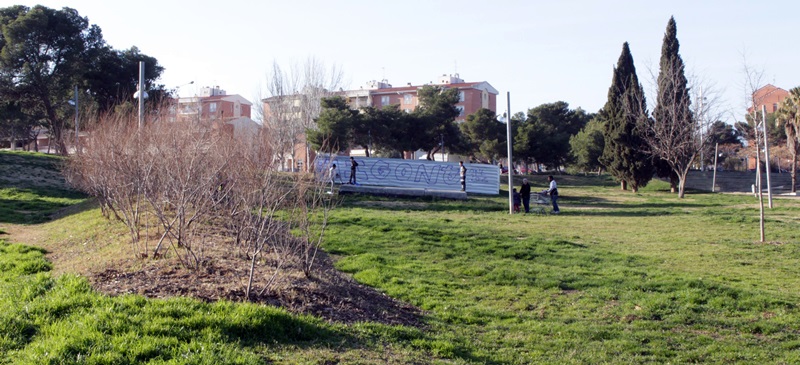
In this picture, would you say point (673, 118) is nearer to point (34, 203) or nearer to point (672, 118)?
point (672, 118)

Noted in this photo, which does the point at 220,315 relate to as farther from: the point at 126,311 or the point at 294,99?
the point at 294,99

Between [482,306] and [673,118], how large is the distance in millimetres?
33573

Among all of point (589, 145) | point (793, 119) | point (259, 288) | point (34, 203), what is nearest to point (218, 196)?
point (259, 288)

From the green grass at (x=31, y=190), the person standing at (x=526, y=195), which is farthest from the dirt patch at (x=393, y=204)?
the green grass at (x=31, y=190)

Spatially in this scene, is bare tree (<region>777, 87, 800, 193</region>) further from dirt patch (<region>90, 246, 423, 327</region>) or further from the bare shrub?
dirt patch (<region>90, 246, 423, 327</region>)

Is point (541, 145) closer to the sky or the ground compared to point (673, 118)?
closer to the ground

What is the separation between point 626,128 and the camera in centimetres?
4319

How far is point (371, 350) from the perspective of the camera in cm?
607

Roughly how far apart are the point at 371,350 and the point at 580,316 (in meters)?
3.77

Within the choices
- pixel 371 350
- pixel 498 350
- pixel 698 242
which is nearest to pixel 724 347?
pixel 498 350

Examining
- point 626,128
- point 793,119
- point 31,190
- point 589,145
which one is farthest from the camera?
point 589,145

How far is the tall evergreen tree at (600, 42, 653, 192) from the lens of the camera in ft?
139

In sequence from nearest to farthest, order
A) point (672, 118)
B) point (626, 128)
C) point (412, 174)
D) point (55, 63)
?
point (412, 174) < point (672, 118) < point (55, 63) < point (626, 128)

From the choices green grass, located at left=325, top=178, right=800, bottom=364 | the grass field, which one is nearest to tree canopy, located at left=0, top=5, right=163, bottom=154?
the grass field
